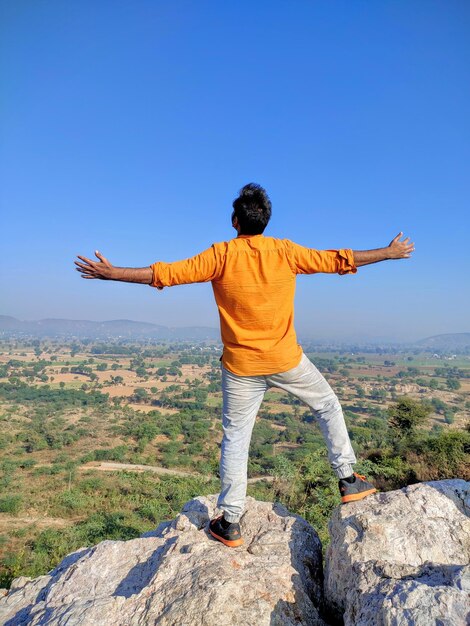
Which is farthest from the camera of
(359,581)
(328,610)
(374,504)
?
(374,504)

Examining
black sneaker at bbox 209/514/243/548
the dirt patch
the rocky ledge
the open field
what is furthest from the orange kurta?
the dirt patch

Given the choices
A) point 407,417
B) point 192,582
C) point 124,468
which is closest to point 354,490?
point 192,582

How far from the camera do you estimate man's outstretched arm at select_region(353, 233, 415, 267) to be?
3.24 metres

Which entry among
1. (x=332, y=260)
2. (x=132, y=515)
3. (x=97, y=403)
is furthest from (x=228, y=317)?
(x=97, y=403)

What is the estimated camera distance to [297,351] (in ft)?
11.3

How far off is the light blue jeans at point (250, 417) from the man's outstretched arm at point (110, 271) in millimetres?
1114

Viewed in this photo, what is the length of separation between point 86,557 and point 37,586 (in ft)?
2.47

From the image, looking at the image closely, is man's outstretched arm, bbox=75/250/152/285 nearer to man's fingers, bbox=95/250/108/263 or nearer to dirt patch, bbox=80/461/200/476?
man's fingers, bbox=95/250/108/263

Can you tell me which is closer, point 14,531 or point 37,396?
point 14,531

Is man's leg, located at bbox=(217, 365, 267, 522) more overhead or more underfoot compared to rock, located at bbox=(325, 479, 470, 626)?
more overhead

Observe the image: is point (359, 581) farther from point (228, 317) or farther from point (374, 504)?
point (228, 317)

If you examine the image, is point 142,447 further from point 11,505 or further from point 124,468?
point 11,505

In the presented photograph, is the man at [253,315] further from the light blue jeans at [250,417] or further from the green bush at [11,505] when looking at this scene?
the green bush at [11,505]

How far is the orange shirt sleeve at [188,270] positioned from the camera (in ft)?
9.77
